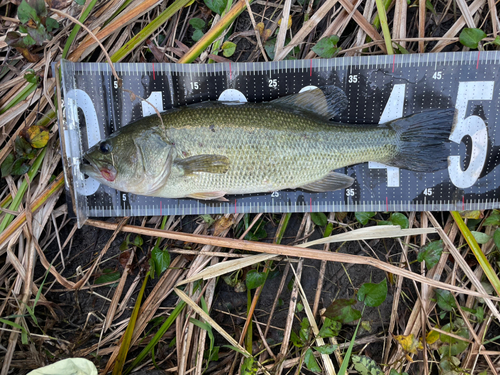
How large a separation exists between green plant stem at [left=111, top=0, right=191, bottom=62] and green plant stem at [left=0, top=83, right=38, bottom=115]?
2.53ft

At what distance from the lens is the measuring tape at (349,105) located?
2.99 metres

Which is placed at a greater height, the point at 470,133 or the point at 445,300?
the point at 470,133

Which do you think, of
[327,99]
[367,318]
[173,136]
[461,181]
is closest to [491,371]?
[367,318]

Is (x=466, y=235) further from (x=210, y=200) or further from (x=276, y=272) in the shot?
(x=210, y=200)

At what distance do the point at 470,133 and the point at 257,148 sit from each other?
1.98 meters

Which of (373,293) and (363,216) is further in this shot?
(363,216)

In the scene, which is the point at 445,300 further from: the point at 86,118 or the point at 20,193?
the point at 20,193

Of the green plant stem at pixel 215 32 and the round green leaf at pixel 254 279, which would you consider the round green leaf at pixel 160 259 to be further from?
the green plant stem at pixel 215 32

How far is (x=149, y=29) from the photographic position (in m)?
3.01

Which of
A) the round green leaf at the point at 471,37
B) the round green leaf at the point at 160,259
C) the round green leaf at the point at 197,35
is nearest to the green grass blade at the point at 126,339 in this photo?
the round green leaf at the point at 160,259

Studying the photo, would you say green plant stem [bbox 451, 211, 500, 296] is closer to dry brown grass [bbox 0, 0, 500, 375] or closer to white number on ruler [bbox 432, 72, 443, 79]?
dry brown grass [bbox 0, 0, 500, 375]

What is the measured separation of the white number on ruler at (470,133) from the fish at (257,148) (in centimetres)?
13

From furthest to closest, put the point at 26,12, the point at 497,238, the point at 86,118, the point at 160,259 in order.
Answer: the point at 86,118 → the point at 160,259 → the point at 497,238 → the point at 26,12

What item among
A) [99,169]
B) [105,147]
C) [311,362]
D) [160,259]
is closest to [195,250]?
[160,259]
